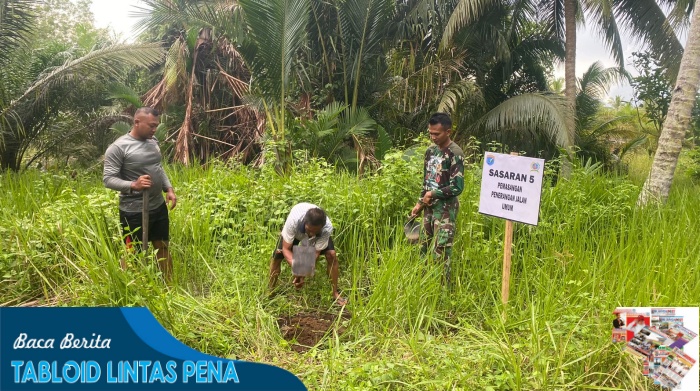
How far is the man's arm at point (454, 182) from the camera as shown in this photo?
13.6 ft

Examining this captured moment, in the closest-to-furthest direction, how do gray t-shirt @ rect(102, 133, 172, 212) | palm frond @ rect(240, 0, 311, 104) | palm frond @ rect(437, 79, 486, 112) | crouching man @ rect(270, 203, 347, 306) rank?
crouching man @ rect(270, 203, 347, 306), gray t-shirt @ rect(102, 133, 172, 212), palm frond @ rect(240, 0, 311, 104), palm frond @ rect(437, 79, 486, 112)

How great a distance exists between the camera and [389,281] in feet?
12.0

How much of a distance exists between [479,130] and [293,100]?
3474 millimetres

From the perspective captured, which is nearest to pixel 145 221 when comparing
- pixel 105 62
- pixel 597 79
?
pixel 105 62

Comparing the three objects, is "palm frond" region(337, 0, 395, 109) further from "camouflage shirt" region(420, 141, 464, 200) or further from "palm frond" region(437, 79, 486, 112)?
"camouflage shirt" region(420, 141, 464, 200)

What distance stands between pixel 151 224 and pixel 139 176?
40 cm

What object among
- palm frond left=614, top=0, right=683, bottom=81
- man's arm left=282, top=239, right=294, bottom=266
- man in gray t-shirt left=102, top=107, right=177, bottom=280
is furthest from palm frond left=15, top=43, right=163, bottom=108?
palm frond left=614, top=0, right=683, bottom=81

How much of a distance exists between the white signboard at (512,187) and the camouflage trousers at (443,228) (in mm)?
437

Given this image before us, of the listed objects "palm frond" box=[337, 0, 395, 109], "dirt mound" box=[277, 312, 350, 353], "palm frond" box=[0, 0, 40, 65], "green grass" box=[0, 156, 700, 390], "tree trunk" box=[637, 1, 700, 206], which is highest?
"palm frond" box=[337, 0, 395, 109]

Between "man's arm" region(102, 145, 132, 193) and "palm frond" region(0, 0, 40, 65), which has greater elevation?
"palm frond" region(0, 0, 40, 65)

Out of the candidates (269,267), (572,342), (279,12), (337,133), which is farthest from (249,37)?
(572,342)

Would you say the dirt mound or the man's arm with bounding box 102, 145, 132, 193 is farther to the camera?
the man's arm with bounding box 102, 145, 132, 193

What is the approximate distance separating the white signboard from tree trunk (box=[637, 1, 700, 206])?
259cm

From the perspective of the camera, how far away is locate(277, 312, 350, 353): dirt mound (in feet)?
11.4
